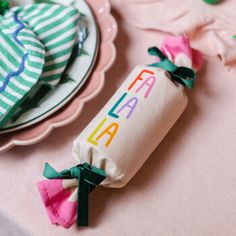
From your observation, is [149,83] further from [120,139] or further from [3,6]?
[3,6]

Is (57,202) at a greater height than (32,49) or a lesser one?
lesser

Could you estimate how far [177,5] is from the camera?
536mm

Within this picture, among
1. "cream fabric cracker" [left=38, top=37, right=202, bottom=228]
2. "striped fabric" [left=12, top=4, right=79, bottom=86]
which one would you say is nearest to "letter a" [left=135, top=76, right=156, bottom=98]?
"cream fabric cracker" [left=38, top=37, right=202, bottom=228]

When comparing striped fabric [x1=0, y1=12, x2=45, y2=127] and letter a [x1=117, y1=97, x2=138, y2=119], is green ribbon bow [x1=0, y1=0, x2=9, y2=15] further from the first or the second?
letter a [x1=117, y1=97, x2=138, y2=119]

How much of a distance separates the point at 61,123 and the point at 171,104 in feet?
0.42

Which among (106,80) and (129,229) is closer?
(129,229)

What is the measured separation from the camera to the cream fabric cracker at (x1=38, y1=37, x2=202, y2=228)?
0.37 meters

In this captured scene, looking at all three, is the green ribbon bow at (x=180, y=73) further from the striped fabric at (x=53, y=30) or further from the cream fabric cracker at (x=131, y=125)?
the striped fabric at (x=53, y=30)

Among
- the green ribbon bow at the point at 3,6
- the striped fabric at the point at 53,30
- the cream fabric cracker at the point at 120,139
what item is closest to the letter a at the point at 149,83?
the cream fabric cracker at the point at 120,139

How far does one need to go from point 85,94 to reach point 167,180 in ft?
0.46

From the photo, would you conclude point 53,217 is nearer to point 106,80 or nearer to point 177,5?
point 106,80

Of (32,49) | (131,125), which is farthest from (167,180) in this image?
(32,49)

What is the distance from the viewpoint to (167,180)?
403mm

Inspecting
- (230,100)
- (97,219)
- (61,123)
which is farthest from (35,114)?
(230,100)
